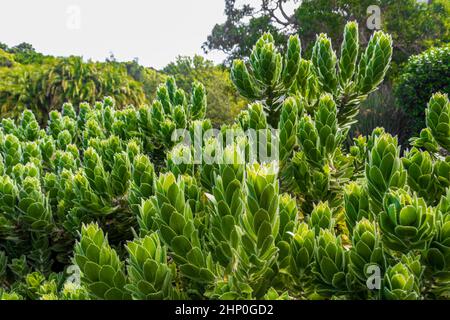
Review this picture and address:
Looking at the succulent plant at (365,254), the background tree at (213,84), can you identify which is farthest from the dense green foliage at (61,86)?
the succulent plant at (365,254)

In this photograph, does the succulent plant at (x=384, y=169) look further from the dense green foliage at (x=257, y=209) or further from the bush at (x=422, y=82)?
the bush at (x=422, y=82)

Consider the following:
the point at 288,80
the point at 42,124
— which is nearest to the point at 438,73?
the point at 288,80

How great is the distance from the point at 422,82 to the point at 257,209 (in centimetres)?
1362

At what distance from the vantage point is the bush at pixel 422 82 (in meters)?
13.0

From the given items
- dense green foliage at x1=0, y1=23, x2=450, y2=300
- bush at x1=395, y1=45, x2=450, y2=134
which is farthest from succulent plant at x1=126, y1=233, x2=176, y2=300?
bush at x1=395, y1=45, x2=450, y2=134

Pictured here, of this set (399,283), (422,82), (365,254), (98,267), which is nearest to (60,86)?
(422,82)

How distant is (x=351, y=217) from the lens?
1.37 m

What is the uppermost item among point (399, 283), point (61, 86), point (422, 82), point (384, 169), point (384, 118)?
point (61, 86)

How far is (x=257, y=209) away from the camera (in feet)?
3.51

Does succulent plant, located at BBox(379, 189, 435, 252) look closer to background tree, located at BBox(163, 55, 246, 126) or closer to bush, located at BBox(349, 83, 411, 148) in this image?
bush, located at BBox(349, 83, 411, 148)

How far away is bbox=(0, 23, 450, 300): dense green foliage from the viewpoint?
1.10 m

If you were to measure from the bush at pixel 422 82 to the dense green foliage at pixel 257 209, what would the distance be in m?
11.9

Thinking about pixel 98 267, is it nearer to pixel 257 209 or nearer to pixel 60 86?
pixel 257 209
